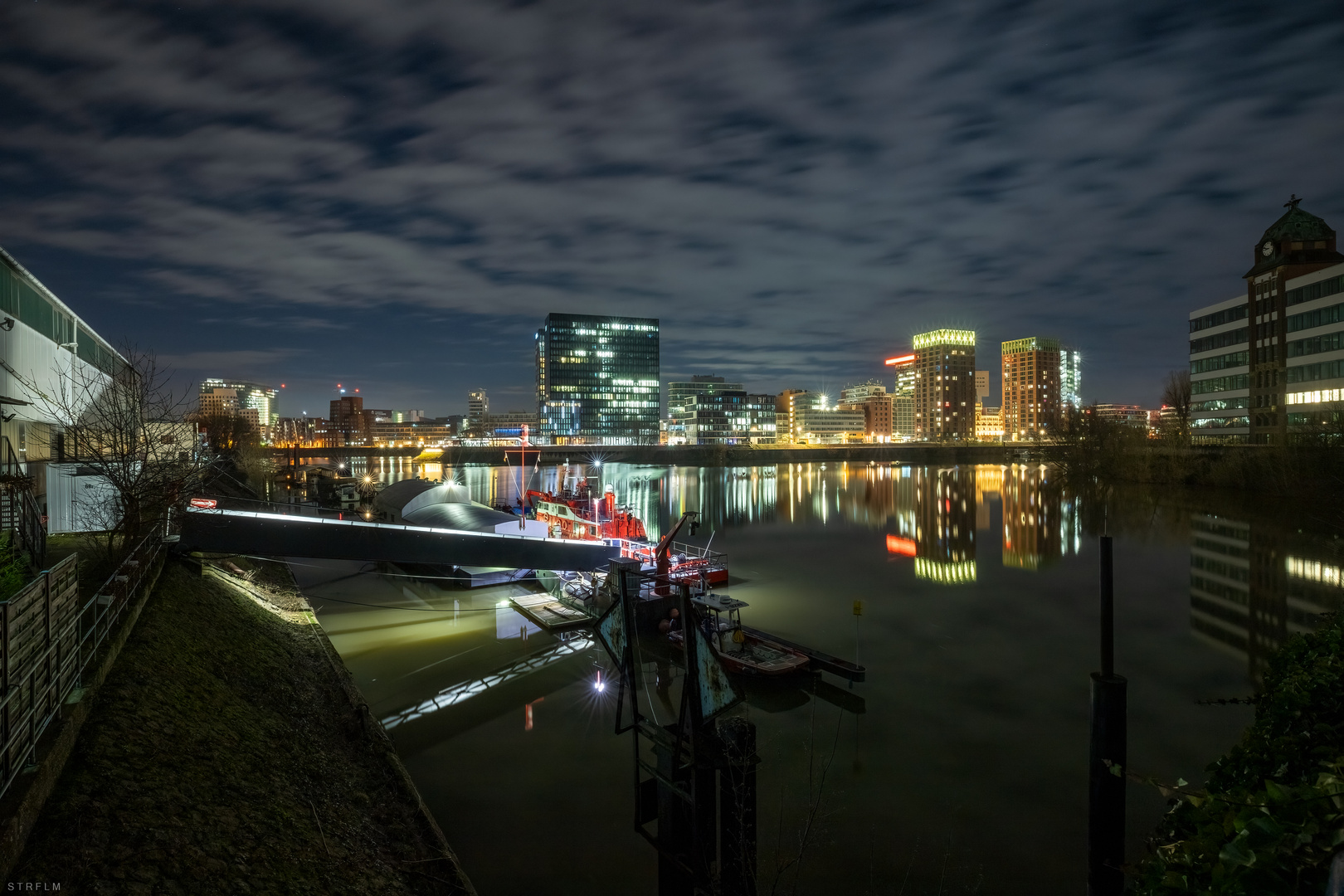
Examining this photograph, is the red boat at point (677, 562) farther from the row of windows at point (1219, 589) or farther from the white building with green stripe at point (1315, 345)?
the white building with green stripe at point (1315, 345)

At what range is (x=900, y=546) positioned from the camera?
4844 cm

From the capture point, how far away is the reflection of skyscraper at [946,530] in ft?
→ 130

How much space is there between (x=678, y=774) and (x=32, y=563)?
50.0ft

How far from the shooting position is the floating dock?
84.2 ft

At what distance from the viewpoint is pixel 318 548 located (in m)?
22.0

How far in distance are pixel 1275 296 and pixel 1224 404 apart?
15.5 meters

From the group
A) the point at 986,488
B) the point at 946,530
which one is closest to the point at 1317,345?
the point at 986,488

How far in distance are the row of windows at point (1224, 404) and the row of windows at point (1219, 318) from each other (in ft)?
30.9

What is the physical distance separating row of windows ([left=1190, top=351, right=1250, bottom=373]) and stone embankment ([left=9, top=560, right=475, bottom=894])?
98.1 m

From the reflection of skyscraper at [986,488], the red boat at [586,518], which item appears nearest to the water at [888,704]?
the red boat at [586,518]

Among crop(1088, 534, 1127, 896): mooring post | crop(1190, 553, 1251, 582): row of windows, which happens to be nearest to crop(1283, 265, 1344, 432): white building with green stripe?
crop(1190, 553, 1251, 582): row of windows

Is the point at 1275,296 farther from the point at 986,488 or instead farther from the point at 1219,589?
the point at 1219,589

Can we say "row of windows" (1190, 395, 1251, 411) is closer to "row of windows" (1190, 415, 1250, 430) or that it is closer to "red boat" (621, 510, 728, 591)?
"row of windows" (1190, 415, 1250, 430)

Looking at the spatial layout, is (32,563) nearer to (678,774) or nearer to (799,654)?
(678,774)
